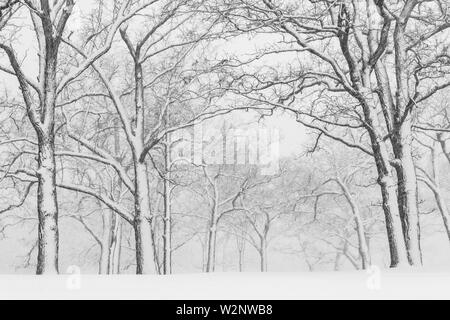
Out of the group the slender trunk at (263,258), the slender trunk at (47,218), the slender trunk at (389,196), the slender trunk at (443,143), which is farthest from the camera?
the slender trunk at (263,258)

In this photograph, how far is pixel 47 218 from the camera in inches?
492

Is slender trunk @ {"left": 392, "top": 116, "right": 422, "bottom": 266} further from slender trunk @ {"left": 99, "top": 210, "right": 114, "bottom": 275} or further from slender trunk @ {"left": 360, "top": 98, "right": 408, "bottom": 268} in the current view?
slender trunk @ {"left": 99, "top": 210, "right": 114, "bottom": 275}

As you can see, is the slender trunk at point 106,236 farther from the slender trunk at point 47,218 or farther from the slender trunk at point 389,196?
the slender trunk at point 389,196

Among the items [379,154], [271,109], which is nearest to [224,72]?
[271,109]

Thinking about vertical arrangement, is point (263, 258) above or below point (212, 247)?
below

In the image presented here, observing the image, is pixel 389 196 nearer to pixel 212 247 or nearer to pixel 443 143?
pixel 443 143

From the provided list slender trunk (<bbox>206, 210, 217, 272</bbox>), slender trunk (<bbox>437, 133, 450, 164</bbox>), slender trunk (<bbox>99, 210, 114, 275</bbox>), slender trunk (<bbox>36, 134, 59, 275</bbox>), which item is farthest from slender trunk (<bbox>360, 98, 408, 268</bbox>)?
slender trunk (<bbox>99, 210, 114, 275</bbox>)

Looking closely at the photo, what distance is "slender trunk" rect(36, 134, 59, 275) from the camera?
12406mm

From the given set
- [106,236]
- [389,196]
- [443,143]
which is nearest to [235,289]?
[389,196]

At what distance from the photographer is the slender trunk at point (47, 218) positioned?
12.4 metres

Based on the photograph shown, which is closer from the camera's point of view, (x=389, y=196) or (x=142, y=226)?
(x=389, y=196)

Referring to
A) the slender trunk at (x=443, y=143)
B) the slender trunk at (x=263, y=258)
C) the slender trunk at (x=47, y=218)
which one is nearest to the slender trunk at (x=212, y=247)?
the slender trunk at (x=263, y=258)

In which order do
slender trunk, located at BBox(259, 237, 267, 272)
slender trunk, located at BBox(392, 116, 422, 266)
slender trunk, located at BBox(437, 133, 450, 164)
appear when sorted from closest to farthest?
slender trunk, located at BBox(392, 116, 422, 266), slender trunk, located at BBox(437, 133, 450, 164), slender trunk, located at BBox(259, 237, 267, 272)
